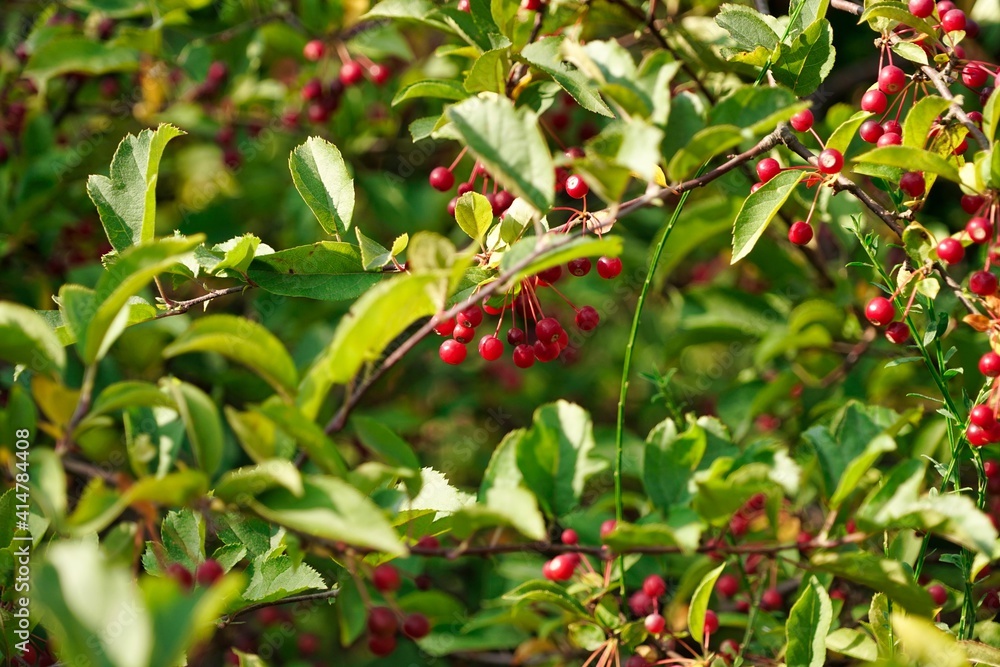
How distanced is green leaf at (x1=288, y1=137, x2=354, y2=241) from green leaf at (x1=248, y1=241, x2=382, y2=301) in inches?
3.1

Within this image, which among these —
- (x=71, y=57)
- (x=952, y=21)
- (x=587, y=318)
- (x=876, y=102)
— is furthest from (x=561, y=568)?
(x=71, y=57)

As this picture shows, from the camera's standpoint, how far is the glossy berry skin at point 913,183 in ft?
4.22

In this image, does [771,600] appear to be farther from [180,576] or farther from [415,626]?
[180,576]

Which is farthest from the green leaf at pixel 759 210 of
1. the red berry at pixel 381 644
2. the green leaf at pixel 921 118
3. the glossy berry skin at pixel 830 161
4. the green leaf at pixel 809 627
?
the red berry at pixel 381 644

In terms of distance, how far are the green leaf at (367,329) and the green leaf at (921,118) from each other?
0.71 metres

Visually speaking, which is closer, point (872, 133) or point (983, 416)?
point (983, 416)

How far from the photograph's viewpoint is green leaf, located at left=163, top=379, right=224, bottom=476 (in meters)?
0.92

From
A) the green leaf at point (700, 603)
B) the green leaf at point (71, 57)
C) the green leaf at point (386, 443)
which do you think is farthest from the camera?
the green leaf at point (71, 57)

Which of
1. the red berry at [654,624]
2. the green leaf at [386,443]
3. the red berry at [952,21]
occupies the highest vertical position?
the red berry at [952,21]

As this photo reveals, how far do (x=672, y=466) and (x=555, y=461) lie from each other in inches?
7.1

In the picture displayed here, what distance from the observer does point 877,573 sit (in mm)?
1010

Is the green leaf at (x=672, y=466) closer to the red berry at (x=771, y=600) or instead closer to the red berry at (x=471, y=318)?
the red berry at (x=471, y=318)

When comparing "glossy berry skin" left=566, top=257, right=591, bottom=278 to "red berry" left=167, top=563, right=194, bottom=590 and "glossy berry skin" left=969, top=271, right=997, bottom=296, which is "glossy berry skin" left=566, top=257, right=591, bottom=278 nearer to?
"glossy berry skin" left=969, top=271, right=997, bottom=296

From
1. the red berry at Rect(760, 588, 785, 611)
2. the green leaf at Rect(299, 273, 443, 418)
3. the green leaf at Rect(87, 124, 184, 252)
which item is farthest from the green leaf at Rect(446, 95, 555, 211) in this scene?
the red berry at Rect(760, 588, 785, 611)
